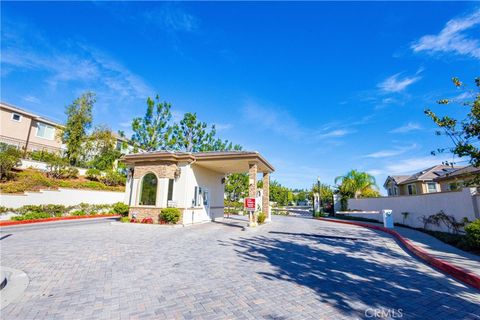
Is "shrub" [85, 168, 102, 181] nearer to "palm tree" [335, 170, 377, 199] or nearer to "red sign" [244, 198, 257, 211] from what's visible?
"red sign" [244, 198, 257, 211]

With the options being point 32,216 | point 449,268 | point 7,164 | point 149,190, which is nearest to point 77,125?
point 7,164

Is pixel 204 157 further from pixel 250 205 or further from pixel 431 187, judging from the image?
pixel 431 187

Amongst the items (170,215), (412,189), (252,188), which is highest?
(412,189)

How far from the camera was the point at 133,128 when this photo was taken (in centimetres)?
2702

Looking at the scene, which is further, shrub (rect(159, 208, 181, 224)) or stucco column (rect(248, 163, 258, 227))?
stucco column (rect(248, 163, 258, 227))

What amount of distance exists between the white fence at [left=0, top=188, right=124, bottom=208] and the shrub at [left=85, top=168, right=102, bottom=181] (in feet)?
10.9

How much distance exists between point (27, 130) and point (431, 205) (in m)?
39.4

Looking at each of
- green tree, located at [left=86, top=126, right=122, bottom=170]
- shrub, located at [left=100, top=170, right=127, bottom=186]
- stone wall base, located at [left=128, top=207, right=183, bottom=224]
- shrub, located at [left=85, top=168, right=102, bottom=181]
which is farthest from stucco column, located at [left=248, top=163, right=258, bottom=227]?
green tree, located at [left=86, top=126, right=122, bottom=170]

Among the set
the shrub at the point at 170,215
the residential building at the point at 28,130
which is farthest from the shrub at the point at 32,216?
the residential building at the point at 28,130

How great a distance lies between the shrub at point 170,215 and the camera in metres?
13.7

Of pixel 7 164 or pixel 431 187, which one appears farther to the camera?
pixel 431 187

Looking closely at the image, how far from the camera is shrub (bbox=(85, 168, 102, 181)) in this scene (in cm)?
2394

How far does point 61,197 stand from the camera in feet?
59.0

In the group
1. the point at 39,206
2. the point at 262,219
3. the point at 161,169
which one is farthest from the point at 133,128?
the point at 262,219
